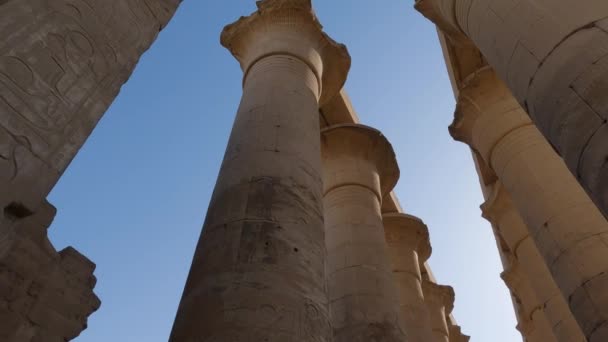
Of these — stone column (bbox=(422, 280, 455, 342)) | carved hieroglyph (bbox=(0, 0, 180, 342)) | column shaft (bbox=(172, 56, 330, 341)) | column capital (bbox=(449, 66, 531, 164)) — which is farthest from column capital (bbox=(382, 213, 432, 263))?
carved hieroglyph (bbox=(0, 0, 180, 342))

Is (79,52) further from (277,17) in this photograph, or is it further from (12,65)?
(277,17)

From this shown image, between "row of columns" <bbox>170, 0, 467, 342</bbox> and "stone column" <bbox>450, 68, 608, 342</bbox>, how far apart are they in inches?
120

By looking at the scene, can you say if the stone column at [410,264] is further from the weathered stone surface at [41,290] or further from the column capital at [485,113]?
the weathered stone surface at [41,290]

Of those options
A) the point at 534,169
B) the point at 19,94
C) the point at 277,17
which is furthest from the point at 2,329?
the point at 534,169

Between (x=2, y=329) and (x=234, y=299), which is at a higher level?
(x=234, y=299)

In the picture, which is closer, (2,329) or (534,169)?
(2,329)

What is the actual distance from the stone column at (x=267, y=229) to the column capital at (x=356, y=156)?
161 inches

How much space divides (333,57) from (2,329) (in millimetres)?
8992

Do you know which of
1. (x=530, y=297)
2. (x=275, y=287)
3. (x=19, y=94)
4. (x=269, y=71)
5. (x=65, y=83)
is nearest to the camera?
(x=19, y=94)

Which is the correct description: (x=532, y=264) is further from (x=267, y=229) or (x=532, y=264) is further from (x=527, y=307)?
(x=267, y=229)

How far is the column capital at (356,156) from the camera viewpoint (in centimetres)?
1366

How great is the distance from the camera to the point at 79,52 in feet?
14.1

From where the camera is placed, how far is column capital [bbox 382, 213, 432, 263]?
16766mm

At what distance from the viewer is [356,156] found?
1420 centimetres
